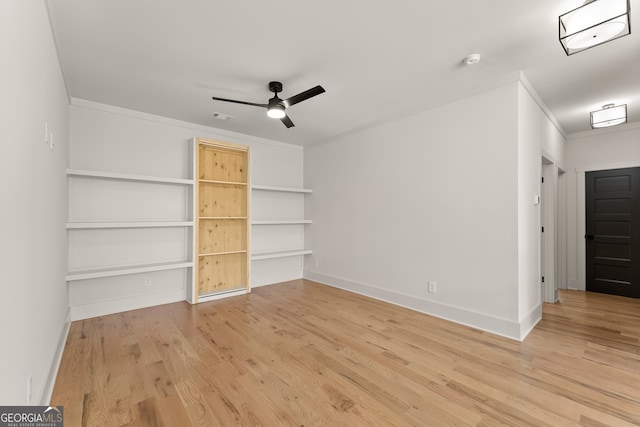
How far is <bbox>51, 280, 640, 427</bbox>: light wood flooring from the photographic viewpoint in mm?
1825

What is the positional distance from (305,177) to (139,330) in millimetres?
3806

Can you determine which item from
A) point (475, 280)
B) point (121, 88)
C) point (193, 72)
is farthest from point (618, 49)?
point (121, 88)

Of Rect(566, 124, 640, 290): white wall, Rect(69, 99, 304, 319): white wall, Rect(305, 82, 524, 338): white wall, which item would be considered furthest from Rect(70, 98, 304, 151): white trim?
Rect(566, 124, 640, 290): white wall

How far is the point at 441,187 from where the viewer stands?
140 inches

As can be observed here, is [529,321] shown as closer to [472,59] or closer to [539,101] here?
[539,101]

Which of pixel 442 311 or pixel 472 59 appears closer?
pixel 472 59

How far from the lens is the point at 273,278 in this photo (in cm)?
532

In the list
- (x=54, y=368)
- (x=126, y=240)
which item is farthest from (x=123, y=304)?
(x=54, y=368)

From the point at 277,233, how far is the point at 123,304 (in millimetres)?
2617

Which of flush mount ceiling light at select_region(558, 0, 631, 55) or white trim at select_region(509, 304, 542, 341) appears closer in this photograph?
flush mount ceiling light at select_region(558, 0, 631, 55)

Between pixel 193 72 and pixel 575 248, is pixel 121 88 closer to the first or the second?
pixel 193 72

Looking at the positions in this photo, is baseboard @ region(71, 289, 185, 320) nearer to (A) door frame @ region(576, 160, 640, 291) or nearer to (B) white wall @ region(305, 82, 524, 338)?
(B) white wall @ region(305, 82, 524, 338)

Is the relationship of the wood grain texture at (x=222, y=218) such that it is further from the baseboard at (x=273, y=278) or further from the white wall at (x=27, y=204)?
the white wall at (x=27, y=204)

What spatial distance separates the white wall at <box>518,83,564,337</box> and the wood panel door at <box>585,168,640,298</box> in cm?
190
